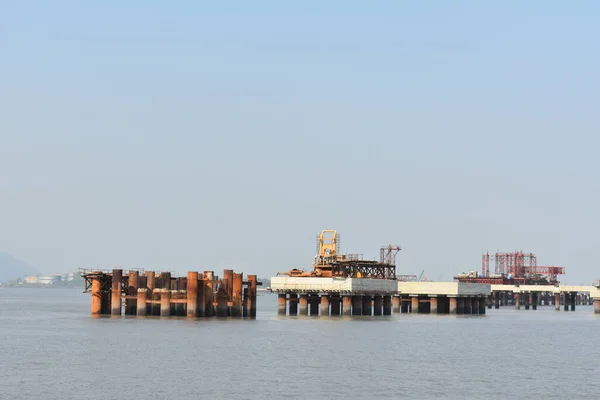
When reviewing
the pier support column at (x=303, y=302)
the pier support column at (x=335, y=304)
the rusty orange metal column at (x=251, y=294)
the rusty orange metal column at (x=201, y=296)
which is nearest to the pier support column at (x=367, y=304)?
the pier support column at (x=335, y=304)

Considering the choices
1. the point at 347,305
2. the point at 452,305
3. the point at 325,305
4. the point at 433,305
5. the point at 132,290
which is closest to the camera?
the point at 132,290

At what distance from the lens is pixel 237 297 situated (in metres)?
111

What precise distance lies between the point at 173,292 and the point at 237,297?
6.26 metres

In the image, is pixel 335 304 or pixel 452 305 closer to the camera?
pixel 335 304

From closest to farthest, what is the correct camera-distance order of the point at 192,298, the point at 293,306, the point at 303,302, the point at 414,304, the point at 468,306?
1. the point at 192,298
2. the point at 303,302
3. the point at 293,306
4. the point at 414,304
5. the point at 468,306

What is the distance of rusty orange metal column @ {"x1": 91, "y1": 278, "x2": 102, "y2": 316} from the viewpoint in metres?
112

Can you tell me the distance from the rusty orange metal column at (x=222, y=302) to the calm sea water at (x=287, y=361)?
2.27 metres

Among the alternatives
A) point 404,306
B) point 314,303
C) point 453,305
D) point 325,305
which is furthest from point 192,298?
point 404,306

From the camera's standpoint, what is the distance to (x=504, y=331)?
374ft

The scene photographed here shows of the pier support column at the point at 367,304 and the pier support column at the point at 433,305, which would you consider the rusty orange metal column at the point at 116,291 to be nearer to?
the pier support column at the point at 367,304

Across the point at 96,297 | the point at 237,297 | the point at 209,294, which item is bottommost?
the point at 96,297

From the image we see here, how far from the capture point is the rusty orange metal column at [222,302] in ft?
360

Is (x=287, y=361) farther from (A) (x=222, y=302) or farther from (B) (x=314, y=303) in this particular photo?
(B) (x=314, y=303)

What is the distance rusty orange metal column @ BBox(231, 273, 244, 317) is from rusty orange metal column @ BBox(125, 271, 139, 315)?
938 centimetres
